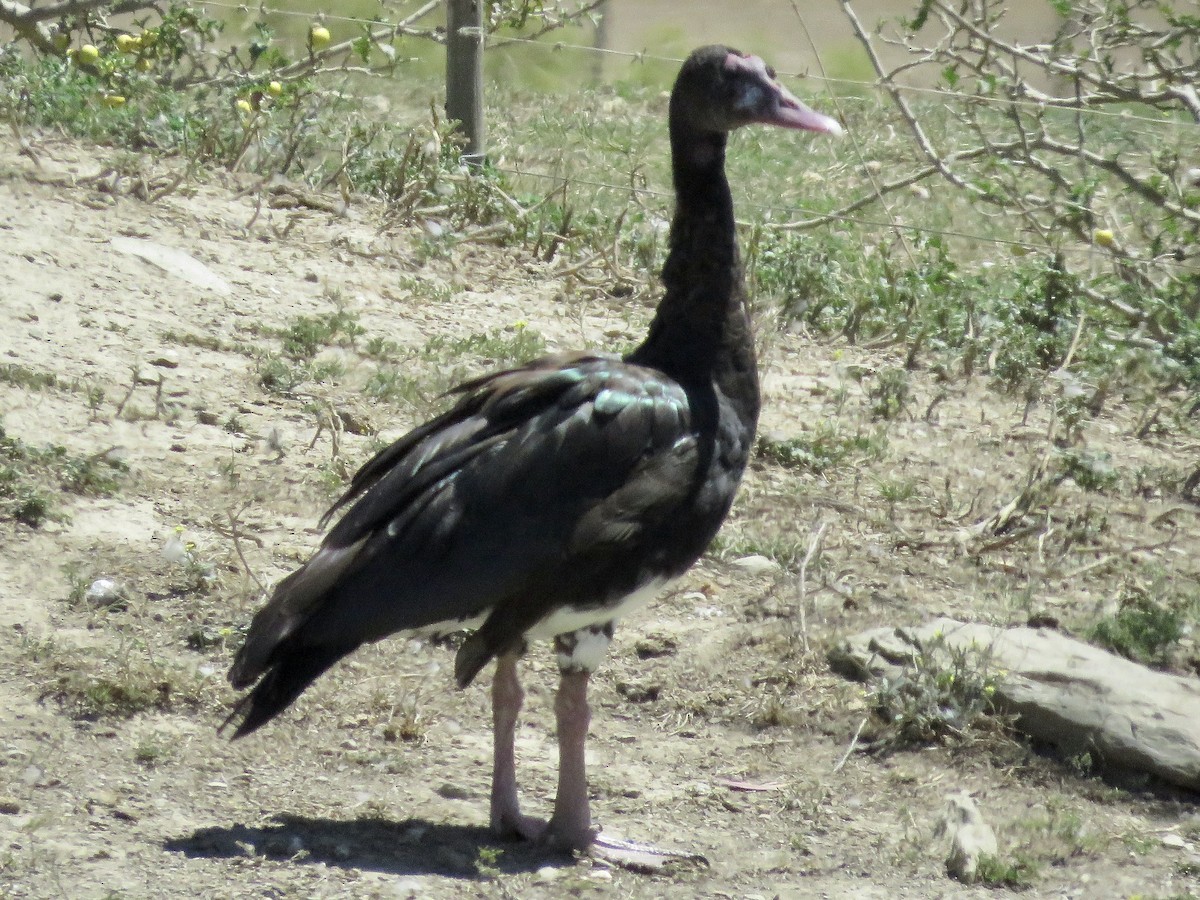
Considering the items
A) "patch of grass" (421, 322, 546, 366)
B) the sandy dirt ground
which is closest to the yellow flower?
the sandy dirt ground

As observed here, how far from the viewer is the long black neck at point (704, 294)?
14.8 feet

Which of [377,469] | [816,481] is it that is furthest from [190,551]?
[816,481]

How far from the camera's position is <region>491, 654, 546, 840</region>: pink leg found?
14.1 feet

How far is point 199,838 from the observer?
13.3 ft

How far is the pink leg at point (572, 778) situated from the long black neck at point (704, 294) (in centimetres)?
91

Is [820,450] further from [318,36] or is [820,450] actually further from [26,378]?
[318,36]

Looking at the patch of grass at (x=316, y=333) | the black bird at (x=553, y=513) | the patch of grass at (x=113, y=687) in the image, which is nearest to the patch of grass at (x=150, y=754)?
the patch of grass at (x=113, y=687)

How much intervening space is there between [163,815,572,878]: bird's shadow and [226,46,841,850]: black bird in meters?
0.09

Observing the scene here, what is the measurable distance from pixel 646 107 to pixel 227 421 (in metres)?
7.42

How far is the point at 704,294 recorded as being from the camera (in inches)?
179

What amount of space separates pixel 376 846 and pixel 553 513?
3.23ft

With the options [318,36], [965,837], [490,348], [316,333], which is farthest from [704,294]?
[318,36]

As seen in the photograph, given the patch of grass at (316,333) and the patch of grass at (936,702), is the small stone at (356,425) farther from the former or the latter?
the patch of grass at (936,702)

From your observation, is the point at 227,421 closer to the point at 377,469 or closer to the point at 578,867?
the point at 377,469
